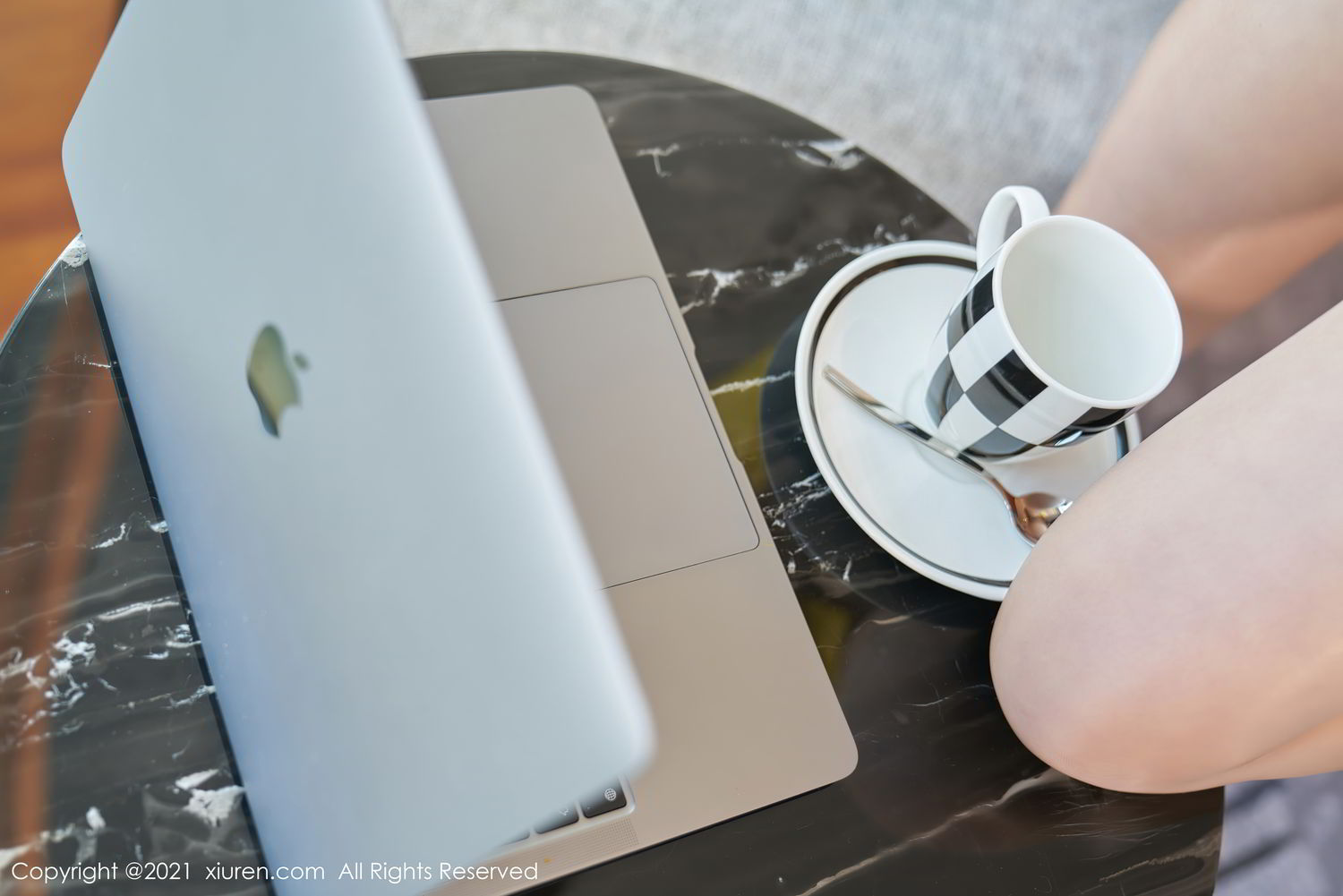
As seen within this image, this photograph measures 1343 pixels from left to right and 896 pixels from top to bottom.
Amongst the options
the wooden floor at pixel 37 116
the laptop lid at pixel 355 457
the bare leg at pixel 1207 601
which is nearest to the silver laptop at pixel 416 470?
the laptop lid at pixel 355 457

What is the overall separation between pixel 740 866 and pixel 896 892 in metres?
0.09

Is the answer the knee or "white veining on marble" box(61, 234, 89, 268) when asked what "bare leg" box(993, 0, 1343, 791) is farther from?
Result: "white veining on marble" box(61, 234, 89, 268)

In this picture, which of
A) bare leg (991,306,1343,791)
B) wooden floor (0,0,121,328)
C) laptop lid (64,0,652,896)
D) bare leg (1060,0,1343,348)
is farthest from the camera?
wooden floor (0,0,121,328)

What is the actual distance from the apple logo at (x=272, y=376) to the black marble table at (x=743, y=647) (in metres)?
0.21

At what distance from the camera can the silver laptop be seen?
25 cm

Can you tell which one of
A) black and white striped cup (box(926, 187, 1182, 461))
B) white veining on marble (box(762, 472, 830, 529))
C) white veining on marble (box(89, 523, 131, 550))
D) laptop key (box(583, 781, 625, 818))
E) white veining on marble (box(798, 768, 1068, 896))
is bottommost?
white veining on marble (box(798, 768, 1068, 896))

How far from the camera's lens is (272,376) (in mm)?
331

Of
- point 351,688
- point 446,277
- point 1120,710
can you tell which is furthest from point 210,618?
point 1120,710

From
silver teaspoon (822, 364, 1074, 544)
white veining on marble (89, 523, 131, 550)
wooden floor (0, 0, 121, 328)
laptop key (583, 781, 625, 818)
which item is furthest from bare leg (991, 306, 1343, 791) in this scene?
wooden floor (0, 0, 121, 328)

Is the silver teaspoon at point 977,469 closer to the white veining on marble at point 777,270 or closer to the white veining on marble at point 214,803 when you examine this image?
the white veining on marble at point 777,270

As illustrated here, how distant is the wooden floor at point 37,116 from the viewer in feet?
2.46

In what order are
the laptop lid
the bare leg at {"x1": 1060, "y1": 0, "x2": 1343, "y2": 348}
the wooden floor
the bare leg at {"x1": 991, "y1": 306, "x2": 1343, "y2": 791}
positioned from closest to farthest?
the laptop lid
the bare leg at {"x1": 991, "y1": 306, "x2": 1343, "y2": 791}
the bare leg at {"x1": 1060, "y1": 0, "x2": 1343, "y2": 348}
the wooden floor

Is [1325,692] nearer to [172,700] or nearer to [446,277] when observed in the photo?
[446,277]

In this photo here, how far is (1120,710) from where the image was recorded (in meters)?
0.44
